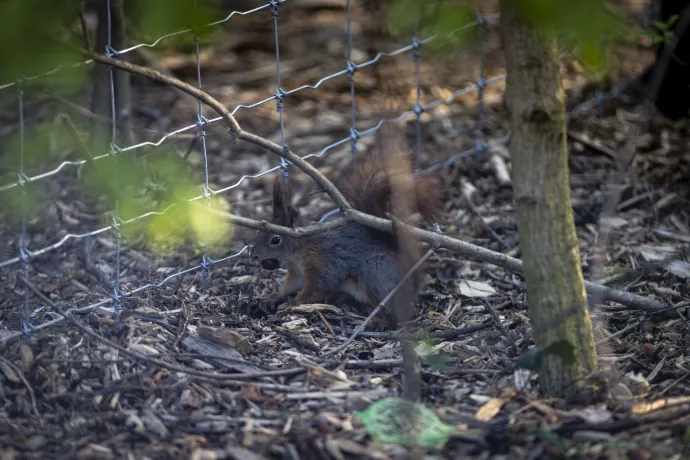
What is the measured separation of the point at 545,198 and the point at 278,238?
2.00 meters

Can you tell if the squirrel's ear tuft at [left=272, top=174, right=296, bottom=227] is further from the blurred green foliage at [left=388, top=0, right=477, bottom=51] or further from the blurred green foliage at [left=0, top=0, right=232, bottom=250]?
the blurred green foliage at [left=388, top=0, right=477, bottom=51]

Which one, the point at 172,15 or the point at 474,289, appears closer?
the point at 172,15

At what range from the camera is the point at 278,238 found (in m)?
4.59

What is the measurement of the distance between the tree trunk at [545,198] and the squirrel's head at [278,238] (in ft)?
5.56

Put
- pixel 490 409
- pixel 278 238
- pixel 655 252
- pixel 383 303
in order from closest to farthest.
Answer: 1. pixel 490 409
2. pixel 383 303
3. pixel 278 238
4. pixel 655 252

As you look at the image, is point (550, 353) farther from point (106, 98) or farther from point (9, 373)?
point (106, 98)

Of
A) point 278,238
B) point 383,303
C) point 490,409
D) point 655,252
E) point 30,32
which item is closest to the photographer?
point 30,32

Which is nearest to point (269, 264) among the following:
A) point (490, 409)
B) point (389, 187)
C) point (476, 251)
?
point (389, 187)

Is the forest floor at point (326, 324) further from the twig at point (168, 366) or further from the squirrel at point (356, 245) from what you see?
the squirrel at point (356, 245)

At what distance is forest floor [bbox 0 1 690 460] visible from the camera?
2.92 m

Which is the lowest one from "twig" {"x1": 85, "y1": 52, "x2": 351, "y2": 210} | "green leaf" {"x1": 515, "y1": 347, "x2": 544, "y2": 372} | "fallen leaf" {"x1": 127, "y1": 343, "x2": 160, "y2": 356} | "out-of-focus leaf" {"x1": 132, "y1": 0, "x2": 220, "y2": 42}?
"fallen leaf" {"x1": 127, "y1": 343, "x2": 160, "y2": 356}

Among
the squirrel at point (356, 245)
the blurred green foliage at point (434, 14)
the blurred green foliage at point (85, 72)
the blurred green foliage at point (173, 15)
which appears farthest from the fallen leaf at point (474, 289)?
the blurred green foliage at point (173, 15)

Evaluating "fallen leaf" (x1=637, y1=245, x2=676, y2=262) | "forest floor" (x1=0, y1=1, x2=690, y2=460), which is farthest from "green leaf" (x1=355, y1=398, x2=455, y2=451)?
"fallen leaf" (x1=637, y1=245, x2=676, y2=262)

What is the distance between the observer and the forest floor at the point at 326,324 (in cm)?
292
